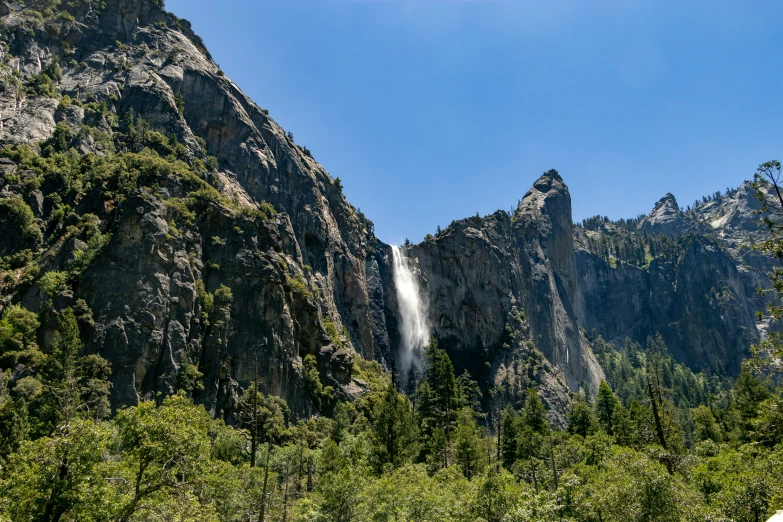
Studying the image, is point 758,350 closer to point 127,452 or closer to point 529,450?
point 127,452

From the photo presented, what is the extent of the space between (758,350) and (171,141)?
97134 mm

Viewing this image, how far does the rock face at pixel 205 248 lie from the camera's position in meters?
63.3

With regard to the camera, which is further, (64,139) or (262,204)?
(262,204)

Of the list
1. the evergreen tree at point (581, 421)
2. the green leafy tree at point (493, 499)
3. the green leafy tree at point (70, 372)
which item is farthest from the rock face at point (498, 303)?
the green leafy tree at point (493, 499)

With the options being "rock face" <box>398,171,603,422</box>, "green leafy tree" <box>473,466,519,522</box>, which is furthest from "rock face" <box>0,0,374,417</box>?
"green leafy tree" <box>473,466,519,522</box>

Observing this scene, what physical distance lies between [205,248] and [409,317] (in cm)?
6000

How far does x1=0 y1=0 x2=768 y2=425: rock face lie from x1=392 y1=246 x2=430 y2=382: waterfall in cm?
281

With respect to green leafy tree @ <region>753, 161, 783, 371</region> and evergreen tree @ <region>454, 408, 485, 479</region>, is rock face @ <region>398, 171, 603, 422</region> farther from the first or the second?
green leafy tree @ <region>753, 161, 783, 371</region>

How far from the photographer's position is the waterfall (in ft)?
390

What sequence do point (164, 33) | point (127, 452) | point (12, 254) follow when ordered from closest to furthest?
point (127, 452) < point (12, 254) < point (164, 33)

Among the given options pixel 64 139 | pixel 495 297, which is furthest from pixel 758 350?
pixel 495 297

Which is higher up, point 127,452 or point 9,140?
point 9,140

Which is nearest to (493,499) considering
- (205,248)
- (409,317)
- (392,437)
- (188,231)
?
(392,437)

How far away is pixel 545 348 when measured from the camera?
447 ft
